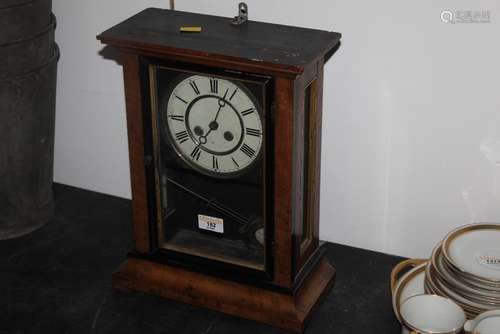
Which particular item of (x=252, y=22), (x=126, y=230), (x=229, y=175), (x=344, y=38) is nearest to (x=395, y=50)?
(x=344, y=38)

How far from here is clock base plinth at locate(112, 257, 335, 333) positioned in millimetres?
2238

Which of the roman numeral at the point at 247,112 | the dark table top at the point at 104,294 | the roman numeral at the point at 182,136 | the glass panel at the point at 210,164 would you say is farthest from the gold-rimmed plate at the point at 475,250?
the roman numeral at the point at 182,136

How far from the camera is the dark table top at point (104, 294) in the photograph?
2.26 meters

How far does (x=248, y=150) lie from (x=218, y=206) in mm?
204

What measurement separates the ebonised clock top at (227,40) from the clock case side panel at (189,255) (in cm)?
5

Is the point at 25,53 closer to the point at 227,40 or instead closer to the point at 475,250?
the point at 227,40

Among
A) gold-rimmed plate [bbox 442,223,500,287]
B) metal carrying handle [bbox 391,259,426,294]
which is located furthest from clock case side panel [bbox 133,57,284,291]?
gold-rimmed plate [bbox 442,223,500,287]

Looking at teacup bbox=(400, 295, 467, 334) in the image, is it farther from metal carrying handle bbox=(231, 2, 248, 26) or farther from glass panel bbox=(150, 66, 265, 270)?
metal carrying handle bbox=(231, 2, 248, 26)

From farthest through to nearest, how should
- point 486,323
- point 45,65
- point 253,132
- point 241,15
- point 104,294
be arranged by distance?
1. point 45,65
2. point 104,294
3. point 241,15
4. point 253,132
5. point 486,323

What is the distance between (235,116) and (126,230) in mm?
706

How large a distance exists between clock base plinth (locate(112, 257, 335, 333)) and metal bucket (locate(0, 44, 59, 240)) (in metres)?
0.43

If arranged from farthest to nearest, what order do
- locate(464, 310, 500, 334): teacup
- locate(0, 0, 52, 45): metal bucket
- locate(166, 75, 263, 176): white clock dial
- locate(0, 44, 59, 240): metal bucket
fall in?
locate(0, 44, 59, 240): metal bucket, locate(0, 0, 52, 45): metal bucket, locate(166, 75, 263, 176): white clock dial, locate(464, 310, 500, 334): teacup

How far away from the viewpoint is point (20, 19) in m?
2.39

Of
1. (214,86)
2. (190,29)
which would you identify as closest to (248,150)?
(214,86)
